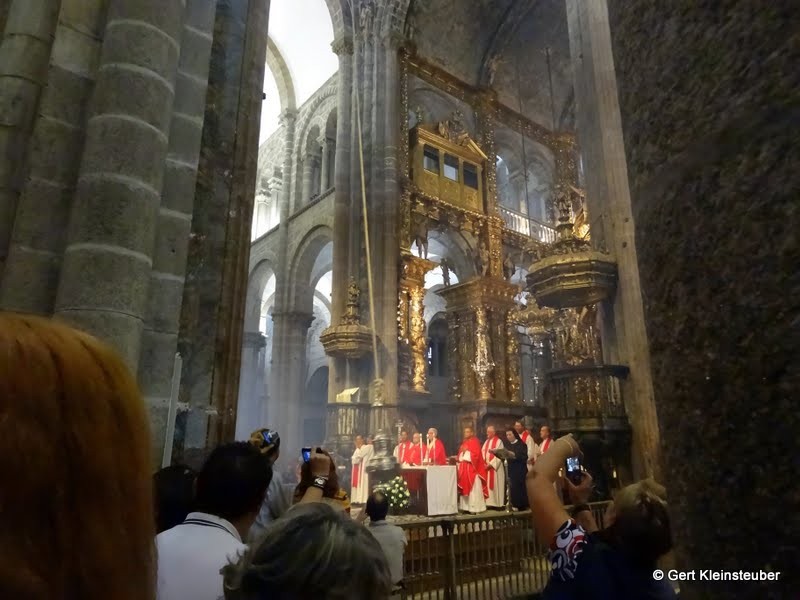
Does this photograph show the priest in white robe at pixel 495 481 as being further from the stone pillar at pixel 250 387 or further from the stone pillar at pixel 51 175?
the stone pillar at pixel 250 387

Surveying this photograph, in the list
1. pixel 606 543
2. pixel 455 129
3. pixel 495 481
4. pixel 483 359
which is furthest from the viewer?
pixel 455 129

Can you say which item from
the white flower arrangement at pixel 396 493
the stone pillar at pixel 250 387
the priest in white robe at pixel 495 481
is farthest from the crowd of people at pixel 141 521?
the stone pillar at pixel 250 387

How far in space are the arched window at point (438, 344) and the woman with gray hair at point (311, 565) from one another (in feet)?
64.6

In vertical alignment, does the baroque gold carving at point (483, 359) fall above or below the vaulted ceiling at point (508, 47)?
below

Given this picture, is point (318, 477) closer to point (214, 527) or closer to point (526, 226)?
point (214, 527)

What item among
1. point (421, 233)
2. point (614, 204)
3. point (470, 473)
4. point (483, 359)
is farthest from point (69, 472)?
point (421, 233)

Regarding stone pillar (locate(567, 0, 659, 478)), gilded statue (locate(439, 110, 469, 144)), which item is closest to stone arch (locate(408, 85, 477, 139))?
gilded statue (locate(439, 110, 469, 144))

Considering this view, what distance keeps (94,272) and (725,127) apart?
2.58 m

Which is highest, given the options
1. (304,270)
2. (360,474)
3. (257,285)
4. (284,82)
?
(284,82)

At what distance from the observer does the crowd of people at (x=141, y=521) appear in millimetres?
546

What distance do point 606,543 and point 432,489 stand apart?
25.2 feet

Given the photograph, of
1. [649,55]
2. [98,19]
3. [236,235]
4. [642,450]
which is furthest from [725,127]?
[642,450]

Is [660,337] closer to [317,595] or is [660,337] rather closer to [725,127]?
[725,127]

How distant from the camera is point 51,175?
2.73 m
